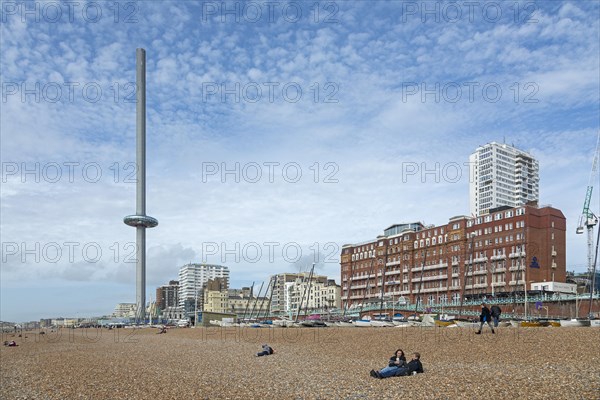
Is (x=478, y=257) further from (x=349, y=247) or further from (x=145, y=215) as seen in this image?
(x=145, y=215)

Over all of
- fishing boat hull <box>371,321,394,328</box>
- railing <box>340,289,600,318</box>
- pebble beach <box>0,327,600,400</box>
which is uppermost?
pebble beach <box>0,327,600,400</box>

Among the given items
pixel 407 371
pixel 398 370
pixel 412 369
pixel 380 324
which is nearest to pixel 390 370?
pixel 398 370

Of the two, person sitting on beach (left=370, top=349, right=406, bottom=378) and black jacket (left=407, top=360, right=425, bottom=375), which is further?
black jacket (left=407, top=360, right=425, bottom=375)

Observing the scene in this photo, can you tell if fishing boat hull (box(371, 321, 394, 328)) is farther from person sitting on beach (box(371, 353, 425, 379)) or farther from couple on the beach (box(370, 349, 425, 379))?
person sitting on beach (box(371, 353, 425, 379))

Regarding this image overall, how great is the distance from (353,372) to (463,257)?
98.4m

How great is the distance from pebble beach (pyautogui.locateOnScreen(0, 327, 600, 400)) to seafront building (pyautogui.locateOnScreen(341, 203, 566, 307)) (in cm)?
5811

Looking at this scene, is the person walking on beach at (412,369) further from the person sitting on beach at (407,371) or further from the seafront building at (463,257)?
the seafront building at (463,257)

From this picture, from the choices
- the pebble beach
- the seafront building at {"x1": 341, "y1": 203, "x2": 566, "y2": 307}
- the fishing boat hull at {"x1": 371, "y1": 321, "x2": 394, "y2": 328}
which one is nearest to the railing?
the seafront building at {"x1": 341, "y1": 203, "x2": 566, "y2": 307}

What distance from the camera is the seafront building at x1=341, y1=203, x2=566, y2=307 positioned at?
346ft

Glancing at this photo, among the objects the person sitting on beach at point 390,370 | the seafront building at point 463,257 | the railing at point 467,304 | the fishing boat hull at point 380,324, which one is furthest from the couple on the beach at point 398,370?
the railing at point 467,304

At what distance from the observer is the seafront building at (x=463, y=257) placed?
10544 centimetres

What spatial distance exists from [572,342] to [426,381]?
13055 millimetres

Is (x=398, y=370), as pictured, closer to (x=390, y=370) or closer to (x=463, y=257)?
(x=390, y=370)

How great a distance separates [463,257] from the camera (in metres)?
117
